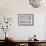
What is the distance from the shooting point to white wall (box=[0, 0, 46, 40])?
12.8 ft

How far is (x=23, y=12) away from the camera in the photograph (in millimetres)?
3977

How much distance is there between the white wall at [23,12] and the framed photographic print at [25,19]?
100 millimetres

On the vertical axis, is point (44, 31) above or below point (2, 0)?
below

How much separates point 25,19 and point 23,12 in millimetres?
243

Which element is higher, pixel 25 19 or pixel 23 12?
pixel 23 12

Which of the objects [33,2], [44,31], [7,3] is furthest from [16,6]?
[44,31]

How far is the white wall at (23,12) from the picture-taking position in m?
3.91

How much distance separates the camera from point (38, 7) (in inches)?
156

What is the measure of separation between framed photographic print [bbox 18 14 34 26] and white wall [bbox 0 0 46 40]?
100 mm

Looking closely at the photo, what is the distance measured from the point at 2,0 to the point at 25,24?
1.12m

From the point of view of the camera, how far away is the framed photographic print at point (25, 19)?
395cm

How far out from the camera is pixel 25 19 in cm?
397

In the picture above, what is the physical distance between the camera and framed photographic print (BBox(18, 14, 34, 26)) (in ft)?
13.0

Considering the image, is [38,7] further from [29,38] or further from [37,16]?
[29,38]
